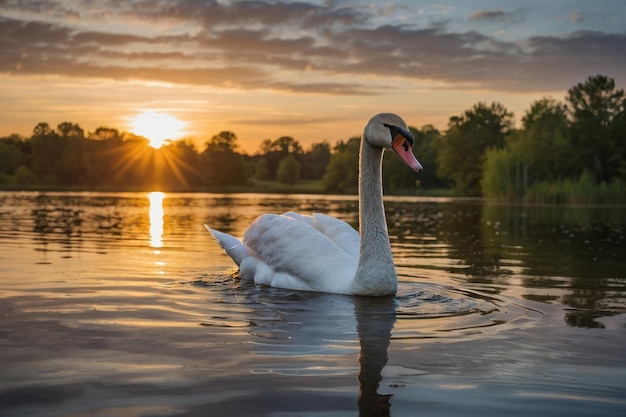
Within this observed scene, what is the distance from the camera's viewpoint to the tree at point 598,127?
80.8 m

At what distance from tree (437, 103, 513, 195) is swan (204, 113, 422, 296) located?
306 ft

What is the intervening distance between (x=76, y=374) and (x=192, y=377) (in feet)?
2.29

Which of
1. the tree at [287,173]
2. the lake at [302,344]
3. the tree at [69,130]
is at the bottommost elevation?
the lake at [302,344]

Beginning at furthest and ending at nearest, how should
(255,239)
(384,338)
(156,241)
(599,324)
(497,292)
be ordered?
(156,241) → (255,239) → (497,292) → (599,324) → (384,338)

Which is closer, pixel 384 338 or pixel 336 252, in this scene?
pixel 384 338

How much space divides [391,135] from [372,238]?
3.76ft

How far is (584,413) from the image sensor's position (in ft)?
13.8

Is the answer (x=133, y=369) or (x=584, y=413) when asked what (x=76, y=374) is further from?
(x=584, y=413)

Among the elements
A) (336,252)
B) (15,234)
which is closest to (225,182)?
(15,234)

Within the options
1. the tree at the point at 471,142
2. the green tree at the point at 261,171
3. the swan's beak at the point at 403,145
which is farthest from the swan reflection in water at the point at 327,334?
the green tree at the point at 261,171

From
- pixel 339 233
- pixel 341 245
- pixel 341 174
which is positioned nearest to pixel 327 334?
pixel 341 245

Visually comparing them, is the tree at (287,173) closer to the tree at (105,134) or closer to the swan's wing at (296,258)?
the tree at (105,134)

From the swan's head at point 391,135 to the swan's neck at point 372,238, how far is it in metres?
0.32

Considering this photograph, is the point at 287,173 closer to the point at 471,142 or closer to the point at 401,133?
the point at 471,142
